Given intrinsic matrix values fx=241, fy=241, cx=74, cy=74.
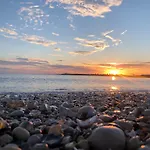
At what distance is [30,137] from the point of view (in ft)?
11.9

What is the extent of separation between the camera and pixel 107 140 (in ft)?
10.4

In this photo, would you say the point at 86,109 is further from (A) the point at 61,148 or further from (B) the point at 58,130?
Answer: (A) the point at 61,148

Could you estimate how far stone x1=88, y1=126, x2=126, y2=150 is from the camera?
3160 millimetres

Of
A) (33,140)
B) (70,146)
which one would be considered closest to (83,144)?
(70,146)

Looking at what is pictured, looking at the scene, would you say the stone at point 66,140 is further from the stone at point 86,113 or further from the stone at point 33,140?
the stone at point 86,113

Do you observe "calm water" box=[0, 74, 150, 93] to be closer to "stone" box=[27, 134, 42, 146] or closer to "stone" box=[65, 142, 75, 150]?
"stone" box=[27, 134, 42, 146]

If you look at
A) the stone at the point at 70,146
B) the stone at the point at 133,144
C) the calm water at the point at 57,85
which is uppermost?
the stone at the point at 133,144

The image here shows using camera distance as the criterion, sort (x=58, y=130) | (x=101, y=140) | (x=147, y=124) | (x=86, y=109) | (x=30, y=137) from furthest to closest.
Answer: (x=86, y=109) → (x=147, y=124) → (x=58, y=130) → (x=30, y=137) → (x=101, y=140)

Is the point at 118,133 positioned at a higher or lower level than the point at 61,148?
higher

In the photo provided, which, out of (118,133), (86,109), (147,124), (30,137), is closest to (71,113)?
(86,109)

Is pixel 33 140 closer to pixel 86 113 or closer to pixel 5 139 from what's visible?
pixel 5 139

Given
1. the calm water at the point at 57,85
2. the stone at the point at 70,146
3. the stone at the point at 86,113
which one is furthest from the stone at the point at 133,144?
the calm water at the point at 57,85

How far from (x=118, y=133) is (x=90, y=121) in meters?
1.39

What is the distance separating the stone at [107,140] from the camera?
10.4 feet
